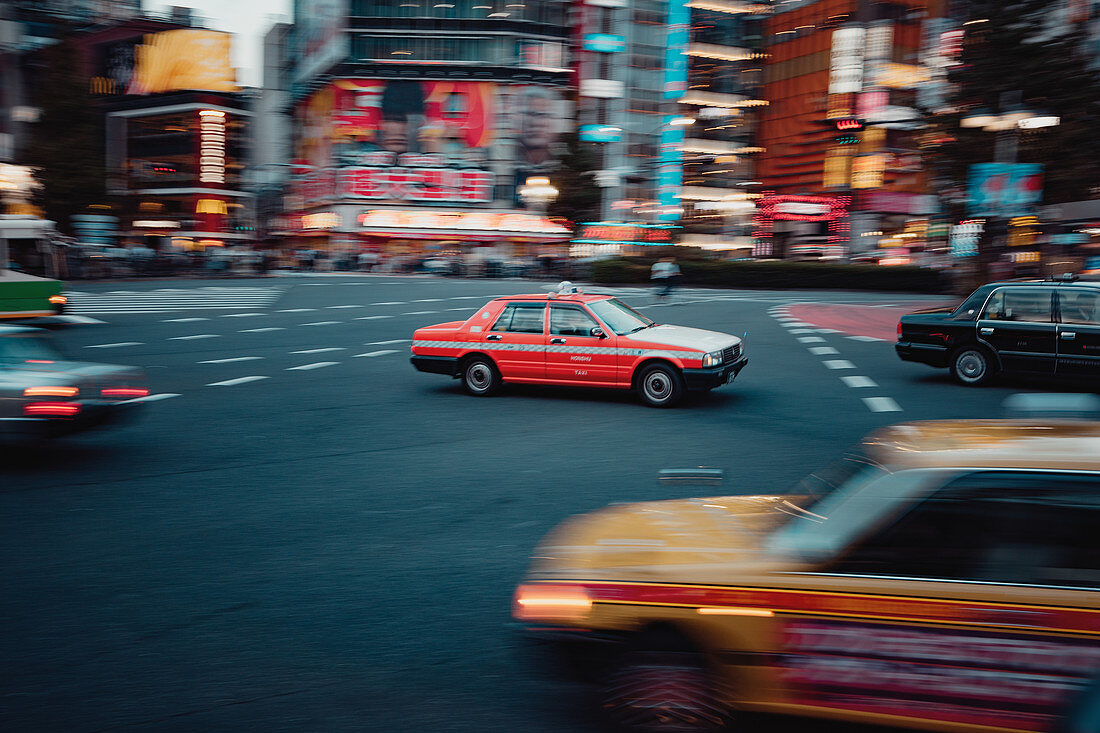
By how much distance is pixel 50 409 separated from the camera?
783cm

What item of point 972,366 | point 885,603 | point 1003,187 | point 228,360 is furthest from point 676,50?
point 885,603

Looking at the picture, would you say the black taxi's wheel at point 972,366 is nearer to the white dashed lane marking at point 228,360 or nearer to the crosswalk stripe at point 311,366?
the crosswalk stripe at point 311,366

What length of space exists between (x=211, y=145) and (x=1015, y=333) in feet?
251

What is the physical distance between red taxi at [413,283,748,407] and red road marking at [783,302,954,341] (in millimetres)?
9968

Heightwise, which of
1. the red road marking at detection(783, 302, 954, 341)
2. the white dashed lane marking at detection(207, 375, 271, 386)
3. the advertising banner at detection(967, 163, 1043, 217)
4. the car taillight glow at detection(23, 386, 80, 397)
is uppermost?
the advertising banner at detection(967, 163, 1043, 217)

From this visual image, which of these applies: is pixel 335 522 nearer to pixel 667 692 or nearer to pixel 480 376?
pixel 667 692

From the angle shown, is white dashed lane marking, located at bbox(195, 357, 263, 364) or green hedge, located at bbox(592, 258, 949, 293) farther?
green hedge, located at bbox(592, 258, 949, 293)

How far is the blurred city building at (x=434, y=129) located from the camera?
71.9m

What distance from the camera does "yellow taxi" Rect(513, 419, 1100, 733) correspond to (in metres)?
3.08

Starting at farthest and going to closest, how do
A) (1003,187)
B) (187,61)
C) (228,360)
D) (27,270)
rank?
(187,61)
(27,270)
(1003,187)
(228,360)

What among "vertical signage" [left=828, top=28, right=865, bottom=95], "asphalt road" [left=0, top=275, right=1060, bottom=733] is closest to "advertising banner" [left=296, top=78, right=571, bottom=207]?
"vertical signage" [left=828, top=28, right=865, bottom=95]

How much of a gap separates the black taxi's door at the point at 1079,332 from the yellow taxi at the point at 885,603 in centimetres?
979

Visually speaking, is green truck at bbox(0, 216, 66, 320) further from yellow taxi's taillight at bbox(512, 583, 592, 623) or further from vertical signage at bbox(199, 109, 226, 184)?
vertical signage at bbox(199, 109, 226, 184)

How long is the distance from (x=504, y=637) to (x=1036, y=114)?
2911 cm
